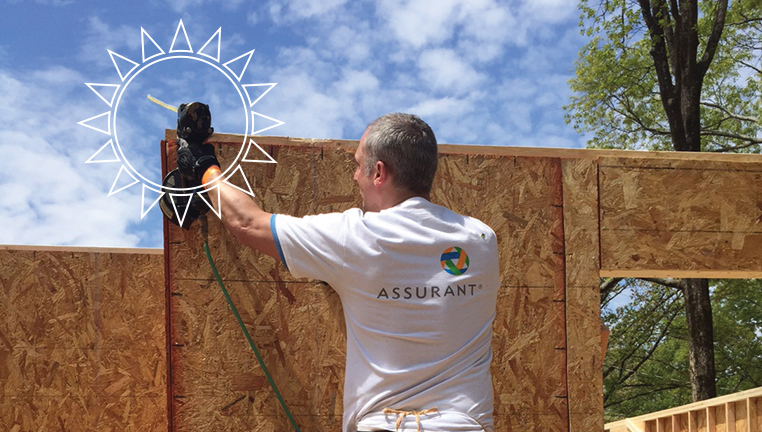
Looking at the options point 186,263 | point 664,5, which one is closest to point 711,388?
point 664,5

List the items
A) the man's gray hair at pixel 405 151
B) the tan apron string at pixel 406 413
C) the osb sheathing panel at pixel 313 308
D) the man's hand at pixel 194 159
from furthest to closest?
the osb sheathing panel at pixel 313 308 < the man's hand at pixel 194 159 < the man's gray hair at pixel 405 151 < the tan apron string at pixel 406 413

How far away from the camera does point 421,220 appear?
2199 millimetres

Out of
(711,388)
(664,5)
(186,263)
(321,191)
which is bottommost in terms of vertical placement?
(711,388)

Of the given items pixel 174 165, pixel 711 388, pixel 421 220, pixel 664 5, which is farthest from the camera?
pixel 664 5

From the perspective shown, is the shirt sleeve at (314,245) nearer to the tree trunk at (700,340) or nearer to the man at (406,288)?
the man at (406,288)

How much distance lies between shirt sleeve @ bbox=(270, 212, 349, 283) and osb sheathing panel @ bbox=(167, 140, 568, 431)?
1.42m

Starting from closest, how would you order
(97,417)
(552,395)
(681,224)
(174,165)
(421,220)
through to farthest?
(421,220)
(174,165)
(552,395)
(681,224)
(97,417)

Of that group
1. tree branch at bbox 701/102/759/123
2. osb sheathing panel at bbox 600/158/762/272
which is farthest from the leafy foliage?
osb sheathing panel at bbox 600/158/762/272

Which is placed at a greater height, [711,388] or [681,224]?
[681,224]

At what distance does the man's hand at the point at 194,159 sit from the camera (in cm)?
302

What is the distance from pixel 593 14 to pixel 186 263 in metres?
13.6

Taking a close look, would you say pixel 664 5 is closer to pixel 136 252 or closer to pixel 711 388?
pixel 711 388

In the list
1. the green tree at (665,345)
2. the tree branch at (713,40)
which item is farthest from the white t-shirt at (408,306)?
the green tree at (665,345)

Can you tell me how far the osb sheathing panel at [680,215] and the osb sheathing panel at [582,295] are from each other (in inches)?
4.3
